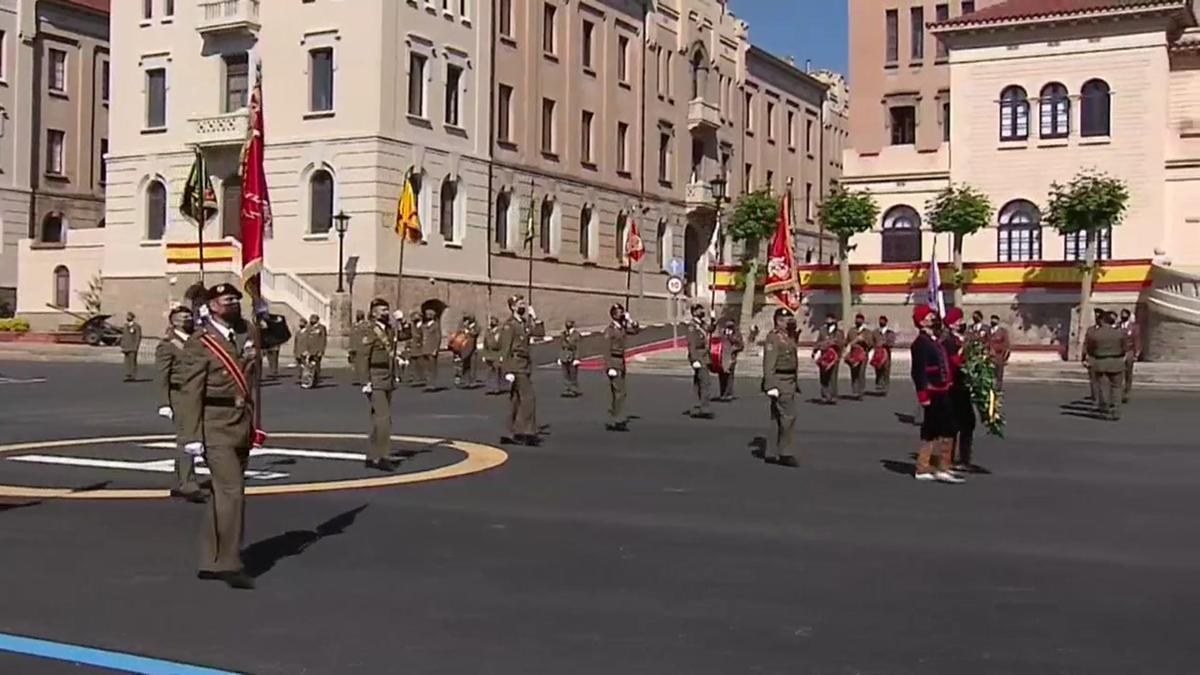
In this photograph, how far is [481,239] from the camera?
50.7m

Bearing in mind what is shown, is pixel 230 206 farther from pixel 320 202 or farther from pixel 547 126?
pixel 547 126

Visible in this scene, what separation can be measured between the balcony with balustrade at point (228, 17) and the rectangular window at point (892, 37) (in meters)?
26.4

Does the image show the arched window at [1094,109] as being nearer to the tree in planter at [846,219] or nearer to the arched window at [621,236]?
the tree in planter at [846,219]

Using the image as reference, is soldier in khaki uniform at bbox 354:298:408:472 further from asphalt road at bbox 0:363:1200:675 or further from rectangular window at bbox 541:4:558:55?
rectangular window at bbox 541:4:558:55

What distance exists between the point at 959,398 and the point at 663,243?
48.7 metres

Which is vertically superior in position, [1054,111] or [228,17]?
[228,17]

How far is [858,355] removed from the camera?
29.2m

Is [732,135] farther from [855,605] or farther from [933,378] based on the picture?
[855,605]

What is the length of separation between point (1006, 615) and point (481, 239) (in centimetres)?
4309

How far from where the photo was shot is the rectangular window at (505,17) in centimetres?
5209

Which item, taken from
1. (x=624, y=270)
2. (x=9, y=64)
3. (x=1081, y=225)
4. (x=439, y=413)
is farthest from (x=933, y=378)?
(x=9, y=64)

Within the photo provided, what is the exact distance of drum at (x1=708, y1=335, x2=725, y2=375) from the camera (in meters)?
26.9

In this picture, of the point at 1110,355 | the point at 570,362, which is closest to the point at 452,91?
the point at 570,362

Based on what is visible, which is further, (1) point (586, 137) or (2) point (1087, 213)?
(1) point (586, 137)
